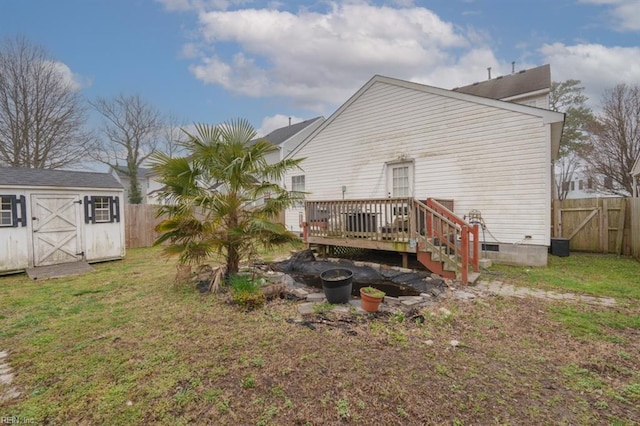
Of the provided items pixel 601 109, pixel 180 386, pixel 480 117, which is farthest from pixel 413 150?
pixel 601 109

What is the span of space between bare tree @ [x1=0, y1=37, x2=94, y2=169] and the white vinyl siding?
1556cm

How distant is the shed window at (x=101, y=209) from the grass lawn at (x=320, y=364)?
14.6ft

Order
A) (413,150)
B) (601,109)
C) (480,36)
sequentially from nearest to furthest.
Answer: (413,150), (480,36), (601,109)

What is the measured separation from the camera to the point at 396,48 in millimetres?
13555

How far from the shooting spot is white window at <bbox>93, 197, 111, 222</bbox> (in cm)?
895

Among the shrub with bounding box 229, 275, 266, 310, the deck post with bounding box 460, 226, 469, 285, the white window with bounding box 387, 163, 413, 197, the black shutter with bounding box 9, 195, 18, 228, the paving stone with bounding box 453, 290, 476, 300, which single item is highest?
the white window with bounding box 387, 163, 413, 197

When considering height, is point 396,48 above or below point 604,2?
above

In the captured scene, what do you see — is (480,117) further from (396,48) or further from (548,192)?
(396,48)

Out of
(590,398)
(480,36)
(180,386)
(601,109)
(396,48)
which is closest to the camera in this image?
(590,398)

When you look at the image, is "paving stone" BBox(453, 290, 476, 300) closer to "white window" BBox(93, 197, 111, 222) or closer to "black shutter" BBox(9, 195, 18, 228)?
"white window" BBox(93, 197, 111, 222)

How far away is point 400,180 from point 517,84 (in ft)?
32.6

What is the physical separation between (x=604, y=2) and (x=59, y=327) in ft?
48.1

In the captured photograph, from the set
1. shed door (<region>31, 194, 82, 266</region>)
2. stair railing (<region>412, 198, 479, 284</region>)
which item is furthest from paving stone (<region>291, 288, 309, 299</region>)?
shed door (<region>31, 194, 82, 266</region>)

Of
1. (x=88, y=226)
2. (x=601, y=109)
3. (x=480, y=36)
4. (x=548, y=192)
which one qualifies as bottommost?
(x=88, y=226)
